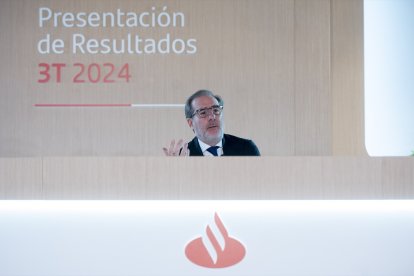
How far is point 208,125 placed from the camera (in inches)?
170

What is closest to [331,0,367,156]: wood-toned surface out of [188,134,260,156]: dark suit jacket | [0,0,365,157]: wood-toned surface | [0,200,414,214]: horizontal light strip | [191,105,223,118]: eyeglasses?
[0,0,365,157]: wood-toned surface

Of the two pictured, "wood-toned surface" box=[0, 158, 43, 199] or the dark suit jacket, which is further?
the dark suit jacket

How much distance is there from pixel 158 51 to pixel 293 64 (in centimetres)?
106

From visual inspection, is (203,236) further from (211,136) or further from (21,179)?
(211,136)

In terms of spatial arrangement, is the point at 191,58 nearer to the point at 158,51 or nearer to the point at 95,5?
the point at 158,51

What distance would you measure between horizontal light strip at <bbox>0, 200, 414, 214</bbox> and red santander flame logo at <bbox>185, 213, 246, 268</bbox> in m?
0.09

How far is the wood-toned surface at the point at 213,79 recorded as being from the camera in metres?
4.99

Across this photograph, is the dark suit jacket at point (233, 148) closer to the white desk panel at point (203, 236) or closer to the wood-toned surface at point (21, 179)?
the white desk panel at point (203, 236)

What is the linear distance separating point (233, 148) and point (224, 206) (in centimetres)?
187

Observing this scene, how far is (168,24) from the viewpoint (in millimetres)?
4996

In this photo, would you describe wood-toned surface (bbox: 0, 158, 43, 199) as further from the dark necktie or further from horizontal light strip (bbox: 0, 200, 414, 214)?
the dark necktie

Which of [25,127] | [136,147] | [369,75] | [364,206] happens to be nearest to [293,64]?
[369,75]

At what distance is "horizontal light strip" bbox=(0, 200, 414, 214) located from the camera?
247 cm

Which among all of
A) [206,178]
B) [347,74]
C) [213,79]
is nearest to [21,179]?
[206,178]
